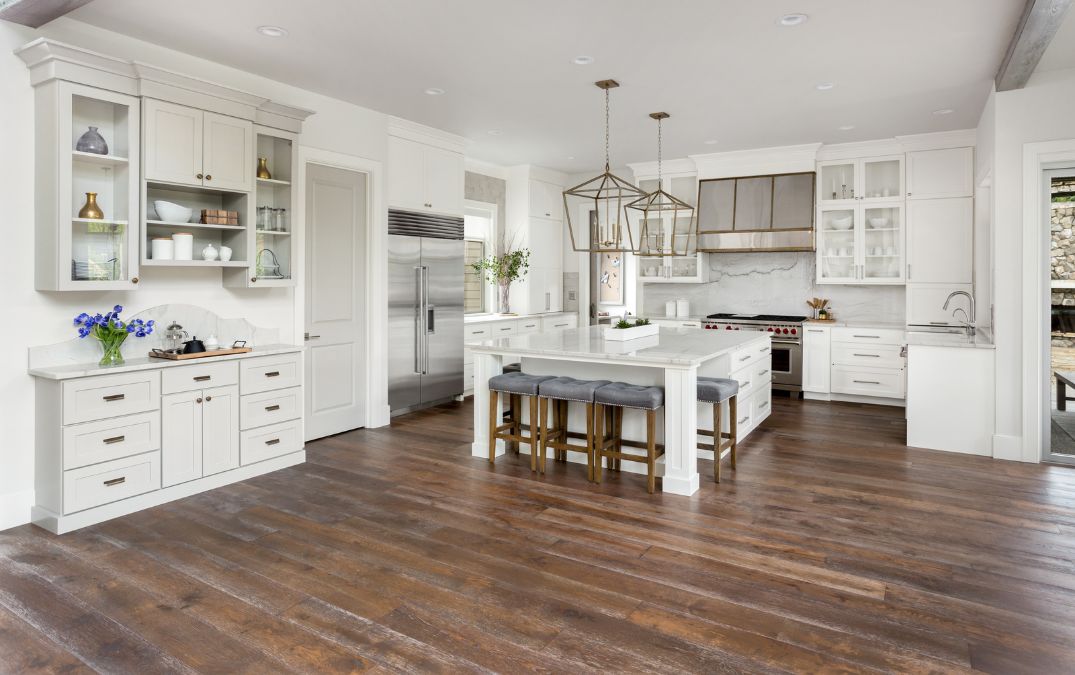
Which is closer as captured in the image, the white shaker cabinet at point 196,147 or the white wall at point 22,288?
the white wall at point 22,288

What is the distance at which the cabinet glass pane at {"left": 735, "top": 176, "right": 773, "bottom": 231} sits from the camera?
293 inches

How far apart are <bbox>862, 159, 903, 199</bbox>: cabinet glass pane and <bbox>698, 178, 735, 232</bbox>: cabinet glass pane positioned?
137cm

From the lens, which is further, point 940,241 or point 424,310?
point 940,241

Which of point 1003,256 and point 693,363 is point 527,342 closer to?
point 693,363

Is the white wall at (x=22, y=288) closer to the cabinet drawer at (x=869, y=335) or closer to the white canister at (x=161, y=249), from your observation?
the white canister at (x=161, y=249)

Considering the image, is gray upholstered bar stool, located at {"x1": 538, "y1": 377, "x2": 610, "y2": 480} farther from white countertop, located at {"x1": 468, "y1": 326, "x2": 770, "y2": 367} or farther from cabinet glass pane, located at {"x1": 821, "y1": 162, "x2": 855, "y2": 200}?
cabinet glass pane, located at {"x1": 821, "y1": 162, "x2": 855, "y2": 200}

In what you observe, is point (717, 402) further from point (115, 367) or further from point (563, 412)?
point (115, 367)

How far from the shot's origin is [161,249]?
157 inches

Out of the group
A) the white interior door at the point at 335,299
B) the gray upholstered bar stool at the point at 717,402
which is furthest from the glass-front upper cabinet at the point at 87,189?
the gray upholstered bar stool at the point at 717,402

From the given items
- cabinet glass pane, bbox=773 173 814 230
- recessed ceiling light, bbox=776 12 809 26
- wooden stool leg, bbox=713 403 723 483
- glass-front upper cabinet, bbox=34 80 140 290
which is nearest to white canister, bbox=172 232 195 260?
glass-front upper cabinet, bbox=34 80 140 290

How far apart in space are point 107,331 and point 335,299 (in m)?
1.92

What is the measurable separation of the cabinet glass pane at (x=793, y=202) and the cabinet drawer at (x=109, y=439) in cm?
625

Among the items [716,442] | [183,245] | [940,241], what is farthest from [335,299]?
[940,241]

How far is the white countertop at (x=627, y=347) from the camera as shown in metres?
4.08
